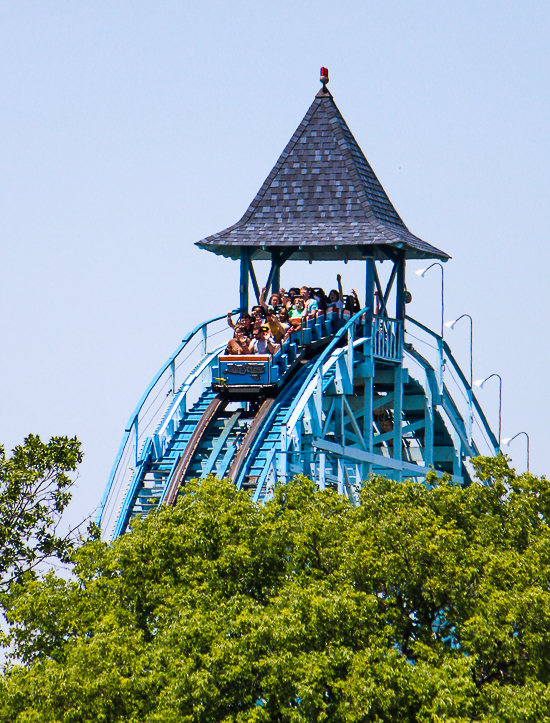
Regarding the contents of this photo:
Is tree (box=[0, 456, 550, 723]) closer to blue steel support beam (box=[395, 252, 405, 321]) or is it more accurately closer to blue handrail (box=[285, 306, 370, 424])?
blue handrail (box=[285, 306, 370, 424])

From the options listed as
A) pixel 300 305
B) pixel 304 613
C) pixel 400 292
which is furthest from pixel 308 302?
pixel 304 613

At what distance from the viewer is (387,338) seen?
119 feet

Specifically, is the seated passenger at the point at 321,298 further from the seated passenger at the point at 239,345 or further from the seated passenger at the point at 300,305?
the seated passenger at the point at 239,345

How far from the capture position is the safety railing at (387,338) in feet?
118

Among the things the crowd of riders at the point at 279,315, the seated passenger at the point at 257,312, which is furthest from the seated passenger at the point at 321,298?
the seated passenger at the point at 257,312

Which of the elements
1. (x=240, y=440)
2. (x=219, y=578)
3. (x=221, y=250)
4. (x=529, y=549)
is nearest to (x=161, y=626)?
(x=219, y=578)

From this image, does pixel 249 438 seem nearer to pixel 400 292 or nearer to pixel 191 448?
pixel 191 448

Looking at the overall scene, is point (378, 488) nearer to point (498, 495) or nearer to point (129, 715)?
point (498, 495)

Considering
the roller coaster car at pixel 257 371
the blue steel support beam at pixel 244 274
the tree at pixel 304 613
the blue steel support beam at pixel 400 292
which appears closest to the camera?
the tree at pixel 304 613

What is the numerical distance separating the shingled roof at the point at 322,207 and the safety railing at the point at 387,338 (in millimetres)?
1600

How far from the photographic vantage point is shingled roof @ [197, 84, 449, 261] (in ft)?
117

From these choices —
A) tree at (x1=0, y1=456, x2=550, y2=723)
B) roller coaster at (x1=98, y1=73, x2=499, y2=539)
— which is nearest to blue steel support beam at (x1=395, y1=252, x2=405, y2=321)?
roller coaster at (x1=98, y1=73, x2=499, y2=539)

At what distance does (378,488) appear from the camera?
2473 centimetres

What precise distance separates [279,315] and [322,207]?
3.90 m
